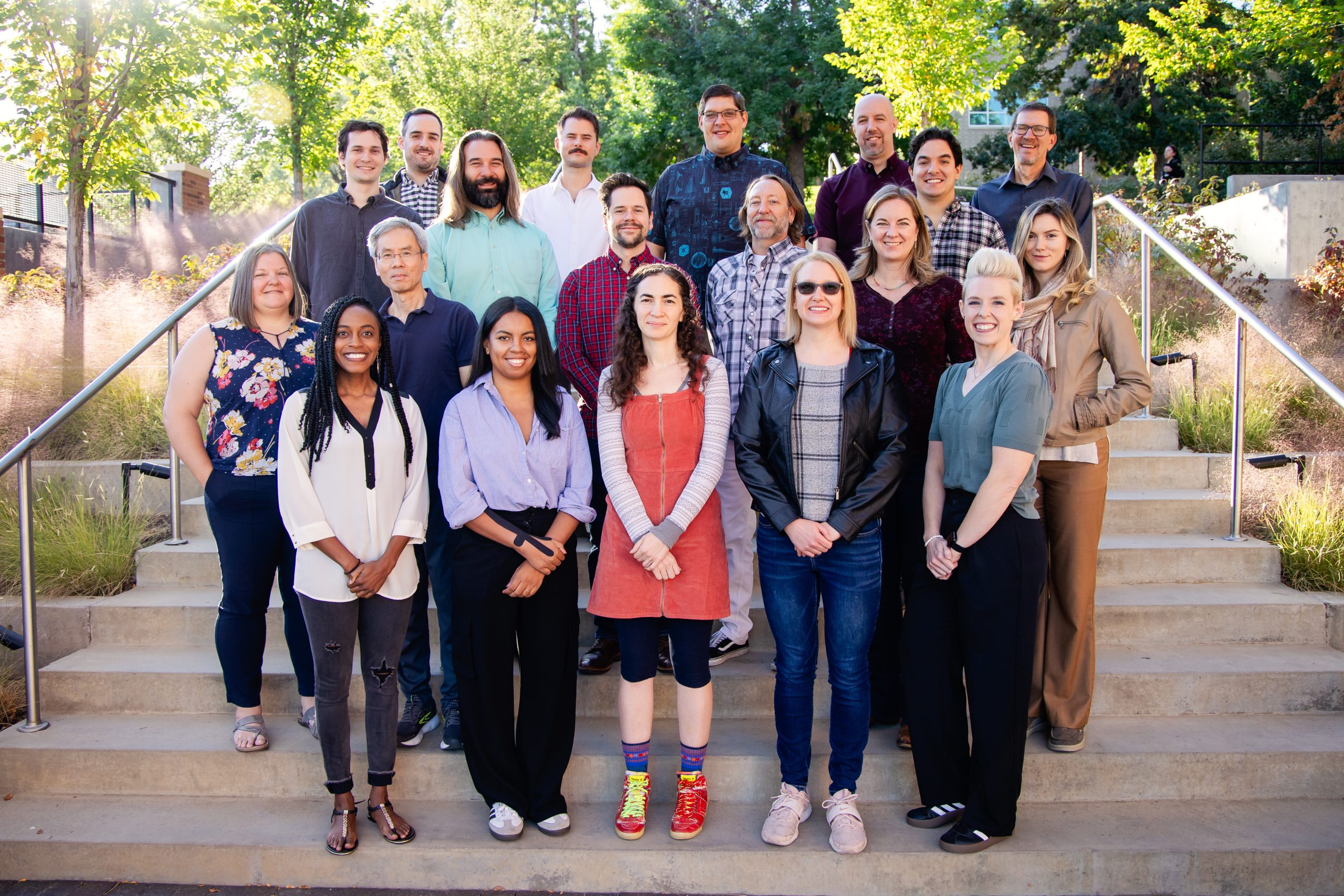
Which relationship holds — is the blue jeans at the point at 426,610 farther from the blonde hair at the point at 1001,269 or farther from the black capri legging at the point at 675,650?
the blonde hair at the point at 1001,269

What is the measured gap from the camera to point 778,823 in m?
3.16

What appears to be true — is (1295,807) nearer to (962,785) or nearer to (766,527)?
(962,785)

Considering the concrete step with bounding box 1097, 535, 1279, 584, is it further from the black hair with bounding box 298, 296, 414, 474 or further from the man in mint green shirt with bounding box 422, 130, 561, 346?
the black hair with bounding box 298, 296, 414, 474

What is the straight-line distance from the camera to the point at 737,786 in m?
3.52

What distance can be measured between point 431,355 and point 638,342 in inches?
34.1

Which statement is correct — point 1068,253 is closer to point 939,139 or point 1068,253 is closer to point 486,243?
point 939,139

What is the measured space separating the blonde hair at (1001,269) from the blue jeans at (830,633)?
92 centimetres

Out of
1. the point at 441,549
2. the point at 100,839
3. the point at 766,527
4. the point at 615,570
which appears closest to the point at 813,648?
the point at 766,527

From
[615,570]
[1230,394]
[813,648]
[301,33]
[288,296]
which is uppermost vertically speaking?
[301,33]

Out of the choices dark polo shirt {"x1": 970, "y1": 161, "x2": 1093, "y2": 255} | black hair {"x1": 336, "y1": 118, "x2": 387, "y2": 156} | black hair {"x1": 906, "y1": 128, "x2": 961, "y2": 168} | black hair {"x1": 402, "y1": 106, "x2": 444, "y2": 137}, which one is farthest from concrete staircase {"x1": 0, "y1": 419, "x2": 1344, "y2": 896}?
black hair {"x1": 402, "y1": 106, "x2": 444, "y2": 137}

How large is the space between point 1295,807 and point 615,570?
8.79 feet

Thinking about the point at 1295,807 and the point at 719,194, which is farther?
the point at 719,194

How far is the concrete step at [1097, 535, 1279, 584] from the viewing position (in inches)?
179

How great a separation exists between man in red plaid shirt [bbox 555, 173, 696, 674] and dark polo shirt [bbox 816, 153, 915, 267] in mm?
1191
